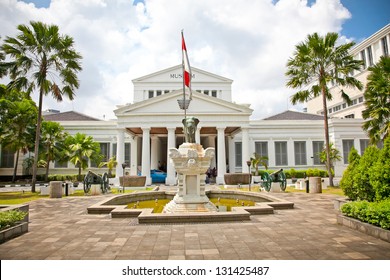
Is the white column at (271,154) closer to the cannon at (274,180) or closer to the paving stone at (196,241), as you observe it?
the cannon at (274,180)

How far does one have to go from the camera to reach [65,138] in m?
29.0

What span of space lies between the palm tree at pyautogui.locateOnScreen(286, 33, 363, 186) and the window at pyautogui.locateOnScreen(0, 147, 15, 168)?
109 ft

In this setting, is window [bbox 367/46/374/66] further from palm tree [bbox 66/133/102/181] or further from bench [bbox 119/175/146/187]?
palm tree [bbox 66/133/102/181]

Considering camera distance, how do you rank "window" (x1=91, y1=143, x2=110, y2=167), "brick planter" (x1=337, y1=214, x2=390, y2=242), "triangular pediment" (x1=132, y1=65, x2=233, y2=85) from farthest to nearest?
"triangular pediment" (x1=132, y1=65, x2=233, y2=85) → "window" (x1=91, y1=143, x2=110, y2=167) → "brick planter" (x1=337, y1=214, x2=390, y2=242)

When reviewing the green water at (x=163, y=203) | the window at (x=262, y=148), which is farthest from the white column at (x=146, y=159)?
the window at (x=262, y=148)

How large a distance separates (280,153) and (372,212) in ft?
87.1

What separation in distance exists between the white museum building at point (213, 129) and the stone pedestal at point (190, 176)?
15716 mm

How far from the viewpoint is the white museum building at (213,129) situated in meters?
26.2

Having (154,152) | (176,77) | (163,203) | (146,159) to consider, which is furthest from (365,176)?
(176,77)

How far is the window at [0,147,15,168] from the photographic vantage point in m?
30.8

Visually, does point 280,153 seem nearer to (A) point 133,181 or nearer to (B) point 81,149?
(A) point 133,181

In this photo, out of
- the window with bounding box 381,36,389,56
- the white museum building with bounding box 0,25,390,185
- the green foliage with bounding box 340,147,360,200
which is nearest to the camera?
the green foliage with bounding box 340,147,360,200

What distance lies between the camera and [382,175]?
6.80 m

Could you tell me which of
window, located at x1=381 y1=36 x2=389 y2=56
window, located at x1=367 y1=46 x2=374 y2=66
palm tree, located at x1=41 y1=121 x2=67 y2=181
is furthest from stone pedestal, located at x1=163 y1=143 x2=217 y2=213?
window, located at x1=367 y1=46 x2=374 y2=66
